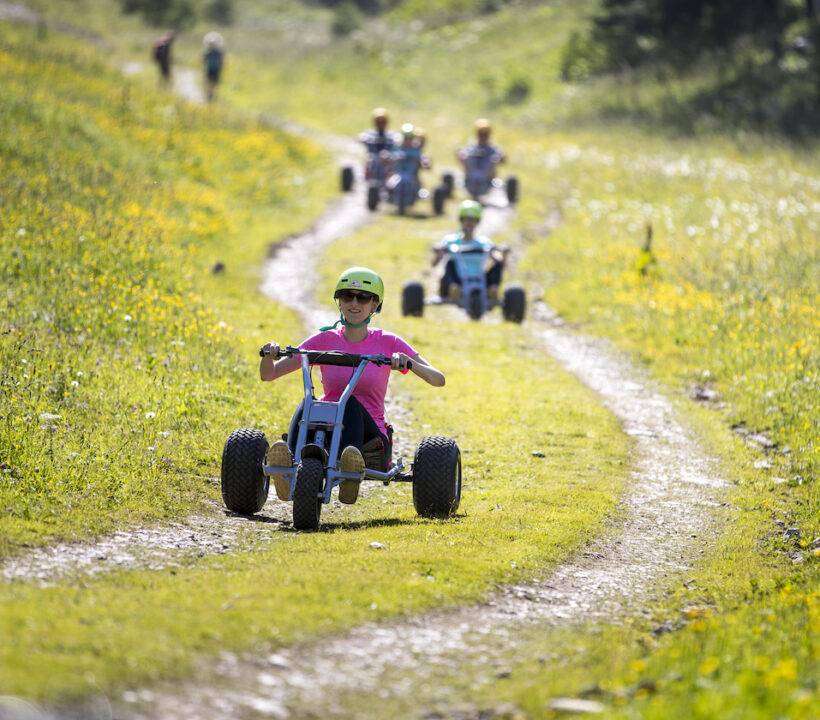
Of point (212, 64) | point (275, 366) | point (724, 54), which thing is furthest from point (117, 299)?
point (724, 54)

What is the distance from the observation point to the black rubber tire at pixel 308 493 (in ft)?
30.2

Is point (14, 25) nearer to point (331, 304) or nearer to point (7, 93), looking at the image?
point (7, 93)

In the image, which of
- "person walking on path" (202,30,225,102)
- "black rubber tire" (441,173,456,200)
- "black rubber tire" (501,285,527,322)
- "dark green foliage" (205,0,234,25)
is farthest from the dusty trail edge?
"dark green foliage" (205,0,234,25)

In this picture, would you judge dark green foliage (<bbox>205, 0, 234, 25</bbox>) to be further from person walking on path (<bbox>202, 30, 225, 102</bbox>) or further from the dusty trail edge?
the dusty trail edge

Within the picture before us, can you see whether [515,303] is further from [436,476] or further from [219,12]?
[219,12]

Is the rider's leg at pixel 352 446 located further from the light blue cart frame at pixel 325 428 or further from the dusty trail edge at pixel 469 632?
the dusty trail edge at pixel 469 632

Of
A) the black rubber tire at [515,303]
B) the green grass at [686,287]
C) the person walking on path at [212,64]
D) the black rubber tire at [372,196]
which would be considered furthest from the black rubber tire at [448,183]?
the person walking on path at [212,64]

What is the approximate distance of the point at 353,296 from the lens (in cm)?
1027

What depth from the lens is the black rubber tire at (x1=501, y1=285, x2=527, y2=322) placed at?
68.5ft

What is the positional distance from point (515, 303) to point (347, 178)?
A: 1459 cm

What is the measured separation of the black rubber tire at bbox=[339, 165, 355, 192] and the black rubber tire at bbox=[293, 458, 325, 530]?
25.5 meters

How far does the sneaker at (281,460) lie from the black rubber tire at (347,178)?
2548 cm

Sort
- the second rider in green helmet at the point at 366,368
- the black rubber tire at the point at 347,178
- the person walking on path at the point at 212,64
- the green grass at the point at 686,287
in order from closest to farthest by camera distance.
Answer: the green grass at the point at 686,287 → the second rider in green helmet at the point at 366,368 → the black rubber tire at the point at 347,178 → the person walking on path at the point at 212,64

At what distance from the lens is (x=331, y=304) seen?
835 inches
